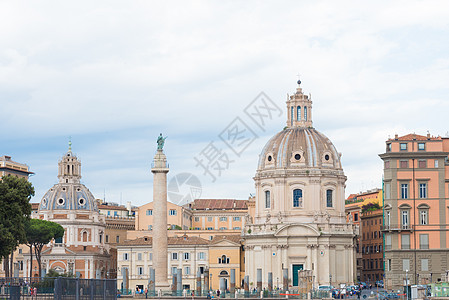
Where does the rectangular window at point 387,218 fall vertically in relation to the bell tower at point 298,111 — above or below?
below

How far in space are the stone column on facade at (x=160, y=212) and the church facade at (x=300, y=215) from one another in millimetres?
23673

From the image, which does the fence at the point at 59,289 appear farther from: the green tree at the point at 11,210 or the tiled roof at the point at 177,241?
the tiled roof at the point at 177,241

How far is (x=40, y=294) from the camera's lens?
3753 cm

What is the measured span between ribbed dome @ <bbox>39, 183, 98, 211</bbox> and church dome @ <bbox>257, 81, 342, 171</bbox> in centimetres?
3524

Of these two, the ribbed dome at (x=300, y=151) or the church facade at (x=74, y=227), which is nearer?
the ribbed dome at (x=300, y=151)

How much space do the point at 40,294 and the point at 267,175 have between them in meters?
80.8

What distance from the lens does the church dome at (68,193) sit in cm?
14162

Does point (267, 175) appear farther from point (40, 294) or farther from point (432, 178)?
point (40, 294)

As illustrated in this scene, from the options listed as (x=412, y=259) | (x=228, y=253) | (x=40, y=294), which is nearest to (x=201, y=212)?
(x=228, y=253)

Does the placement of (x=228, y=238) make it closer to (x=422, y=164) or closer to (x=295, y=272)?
(x=295, y=272)

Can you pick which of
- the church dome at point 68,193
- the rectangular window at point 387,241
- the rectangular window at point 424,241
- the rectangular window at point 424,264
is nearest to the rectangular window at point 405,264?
the rectangular window at point 424,264

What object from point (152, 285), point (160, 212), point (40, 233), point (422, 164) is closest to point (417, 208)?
point (422, 164)

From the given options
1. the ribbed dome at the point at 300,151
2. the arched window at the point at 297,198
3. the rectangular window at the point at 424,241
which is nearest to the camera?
the rectangular window at the point at 424,241

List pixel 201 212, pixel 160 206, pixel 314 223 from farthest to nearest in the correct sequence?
pixel 201 212
pixel 314 223
pixel 160 206
